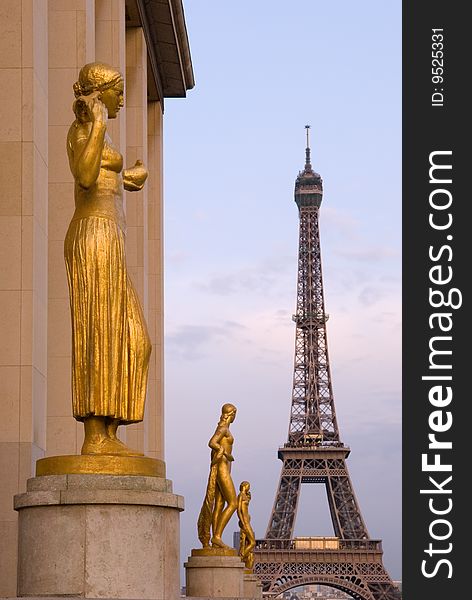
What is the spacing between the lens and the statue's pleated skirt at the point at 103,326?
12.3 metres

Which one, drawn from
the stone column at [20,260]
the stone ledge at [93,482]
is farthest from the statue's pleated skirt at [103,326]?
the stone column at [20,260]

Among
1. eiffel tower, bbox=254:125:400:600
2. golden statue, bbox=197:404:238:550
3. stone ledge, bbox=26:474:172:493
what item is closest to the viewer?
stone ledge, bbox=26:474:172:493

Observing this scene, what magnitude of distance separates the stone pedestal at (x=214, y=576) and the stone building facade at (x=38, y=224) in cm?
406

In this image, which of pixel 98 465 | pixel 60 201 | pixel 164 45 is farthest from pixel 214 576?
pixel 164 45

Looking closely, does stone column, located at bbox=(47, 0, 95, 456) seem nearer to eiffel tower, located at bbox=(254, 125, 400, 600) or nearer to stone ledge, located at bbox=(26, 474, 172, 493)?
stone ledge, located at bbox=(26, 474, 172, 493)

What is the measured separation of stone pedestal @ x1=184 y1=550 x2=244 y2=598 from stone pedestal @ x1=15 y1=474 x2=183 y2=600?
12610 millimetres

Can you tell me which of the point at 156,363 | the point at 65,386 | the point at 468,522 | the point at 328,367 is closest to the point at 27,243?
the point at 65,386

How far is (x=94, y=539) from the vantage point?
11.4 meters

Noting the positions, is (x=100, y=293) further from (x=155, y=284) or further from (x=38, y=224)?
(x=155, y=284)

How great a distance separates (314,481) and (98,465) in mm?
82836

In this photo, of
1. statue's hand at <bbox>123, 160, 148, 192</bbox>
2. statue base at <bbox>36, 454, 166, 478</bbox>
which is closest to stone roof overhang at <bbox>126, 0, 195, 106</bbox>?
statue's hand at <bbox>123, 160, 148, 192</bbox>

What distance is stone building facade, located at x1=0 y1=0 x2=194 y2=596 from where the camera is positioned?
1736 centimetres

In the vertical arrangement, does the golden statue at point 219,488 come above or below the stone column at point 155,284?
below

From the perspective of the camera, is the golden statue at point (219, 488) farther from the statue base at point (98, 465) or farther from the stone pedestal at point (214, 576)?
the statue base at point (98, 465)
